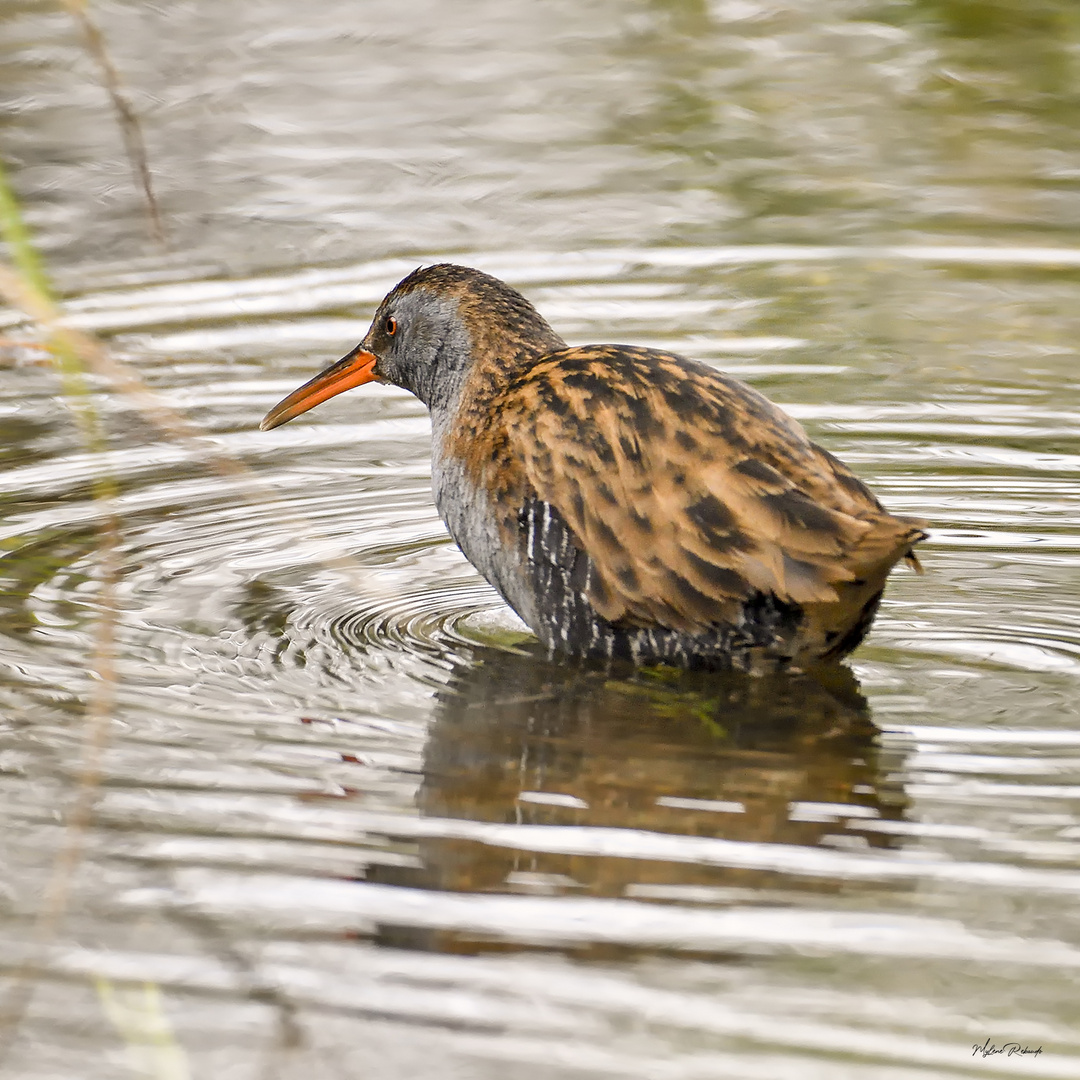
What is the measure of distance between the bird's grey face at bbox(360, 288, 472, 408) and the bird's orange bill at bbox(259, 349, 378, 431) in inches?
1.8

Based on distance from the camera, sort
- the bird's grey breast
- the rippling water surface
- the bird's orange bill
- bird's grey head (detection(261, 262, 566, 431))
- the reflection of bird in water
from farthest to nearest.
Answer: the bird's orange bill < bird's grey head (detection(261, 262, 566, 431)) < the bird's grey breast < the reflection of bird in water < the rippling water surface

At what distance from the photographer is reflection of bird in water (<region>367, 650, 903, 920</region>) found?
402 centimetres

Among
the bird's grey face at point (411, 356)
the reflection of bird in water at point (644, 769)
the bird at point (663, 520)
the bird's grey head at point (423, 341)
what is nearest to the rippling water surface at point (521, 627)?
the reflection of bird in water at point (644, 769)

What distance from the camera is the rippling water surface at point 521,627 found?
352 cm

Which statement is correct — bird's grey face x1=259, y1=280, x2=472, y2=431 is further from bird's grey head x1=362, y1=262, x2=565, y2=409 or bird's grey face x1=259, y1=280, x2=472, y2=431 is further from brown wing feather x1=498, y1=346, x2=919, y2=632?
brown wing feather x1=498, y1=346, x2=919, y2=632

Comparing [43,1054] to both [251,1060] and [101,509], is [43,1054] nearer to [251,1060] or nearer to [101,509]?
[251,1060]

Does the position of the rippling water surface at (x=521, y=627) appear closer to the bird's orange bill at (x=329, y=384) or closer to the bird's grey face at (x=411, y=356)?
the bird's orange bill at (x=329, y=384)

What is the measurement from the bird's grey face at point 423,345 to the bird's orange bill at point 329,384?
0.05 meters

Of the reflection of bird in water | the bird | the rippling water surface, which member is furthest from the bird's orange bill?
the reflection of bird in water

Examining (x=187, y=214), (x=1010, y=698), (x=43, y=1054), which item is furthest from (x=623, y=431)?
(x=187, y=214)

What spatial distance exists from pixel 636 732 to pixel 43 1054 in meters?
1.87

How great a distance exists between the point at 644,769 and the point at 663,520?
0.74 metres

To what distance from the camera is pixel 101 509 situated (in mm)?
6457

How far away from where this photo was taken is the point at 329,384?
6480 millimetres
